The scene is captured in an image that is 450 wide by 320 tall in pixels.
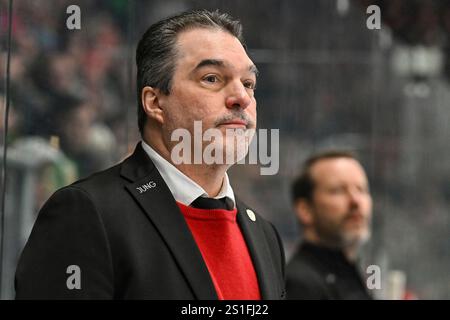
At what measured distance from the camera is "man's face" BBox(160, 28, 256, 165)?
183cm

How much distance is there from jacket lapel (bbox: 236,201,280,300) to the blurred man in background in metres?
0.90

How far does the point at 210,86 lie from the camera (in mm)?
1854

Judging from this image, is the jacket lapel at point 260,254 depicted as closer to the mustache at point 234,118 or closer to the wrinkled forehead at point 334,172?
the mustache at point 234,118

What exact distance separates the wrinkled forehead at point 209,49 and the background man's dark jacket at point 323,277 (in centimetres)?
108

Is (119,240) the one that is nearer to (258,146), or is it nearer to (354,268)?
(258,146)

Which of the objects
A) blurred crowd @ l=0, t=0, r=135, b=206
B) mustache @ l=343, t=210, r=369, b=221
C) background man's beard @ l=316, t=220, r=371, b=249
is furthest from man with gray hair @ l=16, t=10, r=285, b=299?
mustache @ l=343, t=210, r=369, b=221

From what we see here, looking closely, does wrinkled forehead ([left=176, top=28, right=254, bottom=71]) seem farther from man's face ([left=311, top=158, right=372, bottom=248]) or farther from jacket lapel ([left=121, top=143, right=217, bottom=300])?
man's face ([left=311, top=158, right=372, bottom=248])

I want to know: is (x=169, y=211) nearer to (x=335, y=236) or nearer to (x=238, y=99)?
(x=238, y=99)

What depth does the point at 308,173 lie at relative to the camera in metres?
3.70

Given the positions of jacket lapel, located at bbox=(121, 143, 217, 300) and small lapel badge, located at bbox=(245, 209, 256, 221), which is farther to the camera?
small lapel badge, located at bbox=(245, 209, 256, 221)

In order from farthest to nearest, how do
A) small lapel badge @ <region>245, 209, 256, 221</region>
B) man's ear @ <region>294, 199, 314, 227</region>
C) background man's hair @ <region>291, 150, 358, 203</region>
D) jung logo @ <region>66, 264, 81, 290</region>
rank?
background man's hair @ <region>291, 150, 358, 203</region> → man's ear @ <region>294, 199, 314, 227</region> → small lapel badge @ <region>245, 209, 256, 221</region> → jung logo @ <region>66, 264, 81, 290</region>

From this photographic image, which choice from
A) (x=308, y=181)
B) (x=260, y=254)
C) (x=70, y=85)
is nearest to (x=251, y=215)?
(x=260, y=254)

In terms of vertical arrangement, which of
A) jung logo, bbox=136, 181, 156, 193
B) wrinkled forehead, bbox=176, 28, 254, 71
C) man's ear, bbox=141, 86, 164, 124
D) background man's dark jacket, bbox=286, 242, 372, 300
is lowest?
background man's dark jacket, bbox=286, 242, 372, 300
